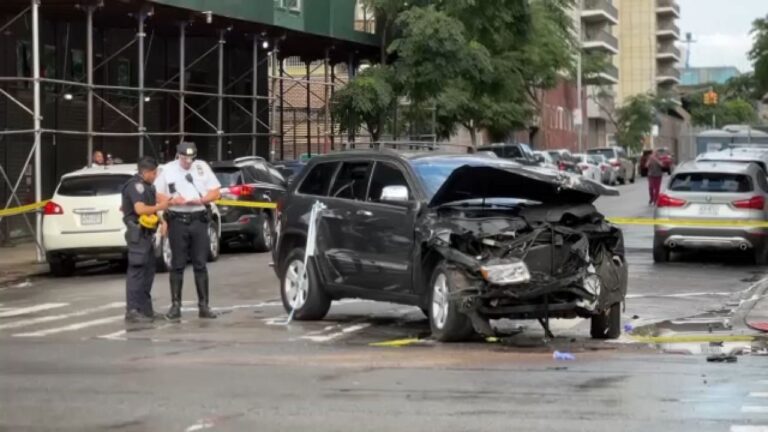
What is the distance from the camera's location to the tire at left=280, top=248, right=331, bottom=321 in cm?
1290

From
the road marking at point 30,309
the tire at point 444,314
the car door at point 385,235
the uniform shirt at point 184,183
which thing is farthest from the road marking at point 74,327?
the tire at point 444,314

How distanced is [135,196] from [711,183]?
10229 mm

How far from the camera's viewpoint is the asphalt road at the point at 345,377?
7.75 m

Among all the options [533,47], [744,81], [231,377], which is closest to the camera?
[231,377]

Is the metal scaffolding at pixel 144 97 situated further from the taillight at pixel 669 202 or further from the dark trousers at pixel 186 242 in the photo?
the taillight at pixel 669 202

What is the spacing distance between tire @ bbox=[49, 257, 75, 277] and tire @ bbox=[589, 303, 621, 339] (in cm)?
1022

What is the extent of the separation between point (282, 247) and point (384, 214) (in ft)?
6.79

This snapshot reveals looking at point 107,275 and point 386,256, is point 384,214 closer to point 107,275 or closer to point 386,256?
point 386,256

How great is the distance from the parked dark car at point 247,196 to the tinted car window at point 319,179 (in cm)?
819

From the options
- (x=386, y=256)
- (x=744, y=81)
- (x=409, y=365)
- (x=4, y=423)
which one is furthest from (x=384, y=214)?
(x=744, y=81)

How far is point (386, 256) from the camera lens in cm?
1188

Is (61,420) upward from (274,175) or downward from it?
downward

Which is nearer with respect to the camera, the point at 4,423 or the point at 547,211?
the point at 4,423

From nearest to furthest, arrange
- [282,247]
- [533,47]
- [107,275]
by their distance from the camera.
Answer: [282,247]
[107,275]
[533,47]
